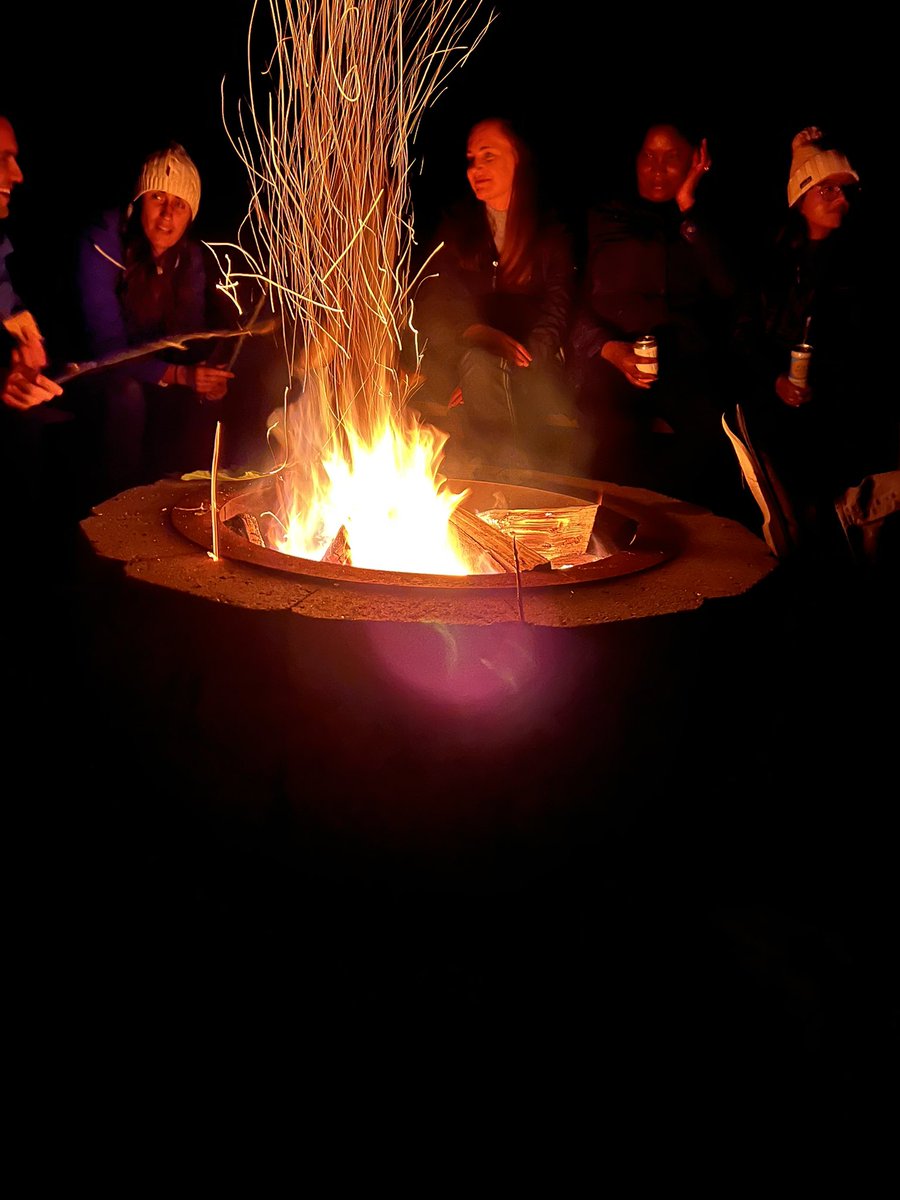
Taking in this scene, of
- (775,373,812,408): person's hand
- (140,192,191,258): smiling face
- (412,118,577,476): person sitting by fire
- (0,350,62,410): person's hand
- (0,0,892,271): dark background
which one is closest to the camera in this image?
(0,350,62,410): person's hand

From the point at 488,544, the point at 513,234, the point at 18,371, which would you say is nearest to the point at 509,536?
the point at 488,544

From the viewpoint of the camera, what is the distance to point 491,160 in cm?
464

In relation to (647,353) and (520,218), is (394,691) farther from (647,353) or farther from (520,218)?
(520,218)

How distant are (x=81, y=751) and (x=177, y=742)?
2.41ft

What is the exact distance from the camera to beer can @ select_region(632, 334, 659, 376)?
13.6ft

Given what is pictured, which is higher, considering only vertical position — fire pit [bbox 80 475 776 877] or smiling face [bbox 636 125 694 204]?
smiling face [bbox 636 125 694 204]

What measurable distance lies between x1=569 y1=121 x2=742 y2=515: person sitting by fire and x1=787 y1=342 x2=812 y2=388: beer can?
646mm

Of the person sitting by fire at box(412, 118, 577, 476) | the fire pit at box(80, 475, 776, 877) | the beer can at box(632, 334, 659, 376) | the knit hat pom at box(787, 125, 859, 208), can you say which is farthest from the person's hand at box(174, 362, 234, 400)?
the knit hat pom at box(787, 125, 859, 208)

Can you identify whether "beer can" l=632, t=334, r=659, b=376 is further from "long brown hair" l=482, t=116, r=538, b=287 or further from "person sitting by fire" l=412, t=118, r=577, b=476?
"long brown hair" l=482, t=116, r=538, b=287

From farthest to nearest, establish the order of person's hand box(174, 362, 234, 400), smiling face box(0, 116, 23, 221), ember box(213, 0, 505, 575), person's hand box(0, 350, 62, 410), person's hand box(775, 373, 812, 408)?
person's hand box(174, 362, 234, 400)
person's hand box(775, 373, 812, 408)
smiling face box(0, 116, 23, 221)
person's hand box(0, 350, 62, 410)
ember box(213, 0, 505, 575)

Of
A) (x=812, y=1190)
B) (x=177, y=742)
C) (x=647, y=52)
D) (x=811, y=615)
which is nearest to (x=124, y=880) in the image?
(x=177, y=742)

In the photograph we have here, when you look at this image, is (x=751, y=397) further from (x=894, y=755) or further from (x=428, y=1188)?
(x=428, y=1188)

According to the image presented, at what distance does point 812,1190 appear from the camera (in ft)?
5.91

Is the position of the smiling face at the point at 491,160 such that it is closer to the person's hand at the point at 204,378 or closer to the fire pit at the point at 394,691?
the person's hand at the point at 204,378
